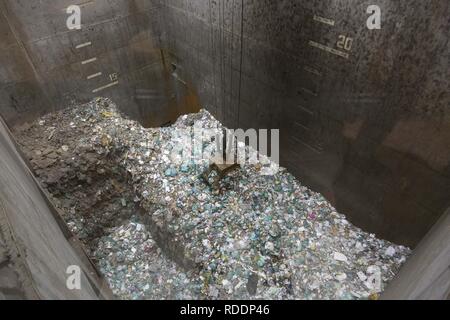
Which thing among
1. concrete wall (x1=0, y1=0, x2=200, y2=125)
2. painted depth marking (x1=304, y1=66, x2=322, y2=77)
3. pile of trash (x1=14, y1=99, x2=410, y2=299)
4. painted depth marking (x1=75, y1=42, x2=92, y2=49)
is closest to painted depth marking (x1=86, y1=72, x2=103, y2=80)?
concrete wall (x1=0, y1=0, x2=200, y2=125)

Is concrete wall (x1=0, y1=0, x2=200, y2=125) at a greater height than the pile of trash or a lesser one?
greater

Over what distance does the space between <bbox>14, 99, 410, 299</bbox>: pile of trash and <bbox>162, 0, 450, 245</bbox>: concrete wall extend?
44cm

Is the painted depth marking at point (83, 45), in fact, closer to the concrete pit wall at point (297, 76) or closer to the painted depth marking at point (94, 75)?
the concrete pit wall at point (297, 76)

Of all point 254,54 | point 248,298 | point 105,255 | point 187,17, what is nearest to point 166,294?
point 248,298

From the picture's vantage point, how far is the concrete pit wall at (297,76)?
8.21 ft

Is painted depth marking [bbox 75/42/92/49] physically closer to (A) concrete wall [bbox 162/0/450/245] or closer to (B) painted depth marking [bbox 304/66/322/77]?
(A) concrete wall [bbox 162/0/450/245]

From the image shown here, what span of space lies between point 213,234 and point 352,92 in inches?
86.9

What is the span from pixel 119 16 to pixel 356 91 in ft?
12.8

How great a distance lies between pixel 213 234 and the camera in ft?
10.8

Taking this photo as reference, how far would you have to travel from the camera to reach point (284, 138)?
402 cm

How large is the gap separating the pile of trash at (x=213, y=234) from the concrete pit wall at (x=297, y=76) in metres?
0.42

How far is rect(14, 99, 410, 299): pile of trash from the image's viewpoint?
2.98 metres

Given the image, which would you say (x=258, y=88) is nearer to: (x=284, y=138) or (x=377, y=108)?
(x=284, y=138)

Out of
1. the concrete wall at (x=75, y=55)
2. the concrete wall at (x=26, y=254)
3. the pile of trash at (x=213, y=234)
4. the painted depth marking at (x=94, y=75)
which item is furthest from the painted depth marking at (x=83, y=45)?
the concrete wall at (x=26, y=254)
